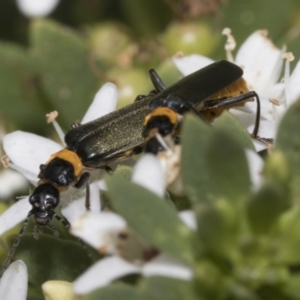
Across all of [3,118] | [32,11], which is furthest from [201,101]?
[32,11]

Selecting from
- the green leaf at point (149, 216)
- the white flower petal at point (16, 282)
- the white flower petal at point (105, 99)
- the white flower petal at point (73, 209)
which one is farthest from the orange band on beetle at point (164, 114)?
the green leaf at point (149, 216)

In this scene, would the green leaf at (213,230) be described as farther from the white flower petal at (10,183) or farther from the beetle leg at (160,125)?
the white flower petal at (10,183)

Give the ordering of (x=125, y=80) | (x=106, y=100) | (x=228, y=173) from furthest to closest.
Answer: (x=125, y=80) < (x=106, y=100) < (x=228, y=173)

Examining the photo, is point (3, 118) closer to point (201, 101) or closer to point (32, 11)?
point (32, 11)

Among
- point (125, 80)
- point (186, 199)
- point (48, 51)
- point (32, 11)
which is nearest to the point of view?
point (186, 199)

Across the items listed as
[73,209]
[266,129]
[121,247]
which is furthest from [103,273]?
[266,129]

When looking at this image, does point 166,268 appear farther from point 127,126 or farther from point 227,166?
point 127,126

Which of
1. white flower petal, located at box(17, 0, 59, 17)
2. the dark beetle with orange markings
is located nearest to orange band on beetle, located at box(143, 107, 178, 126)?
the dark beetle with orange markings
